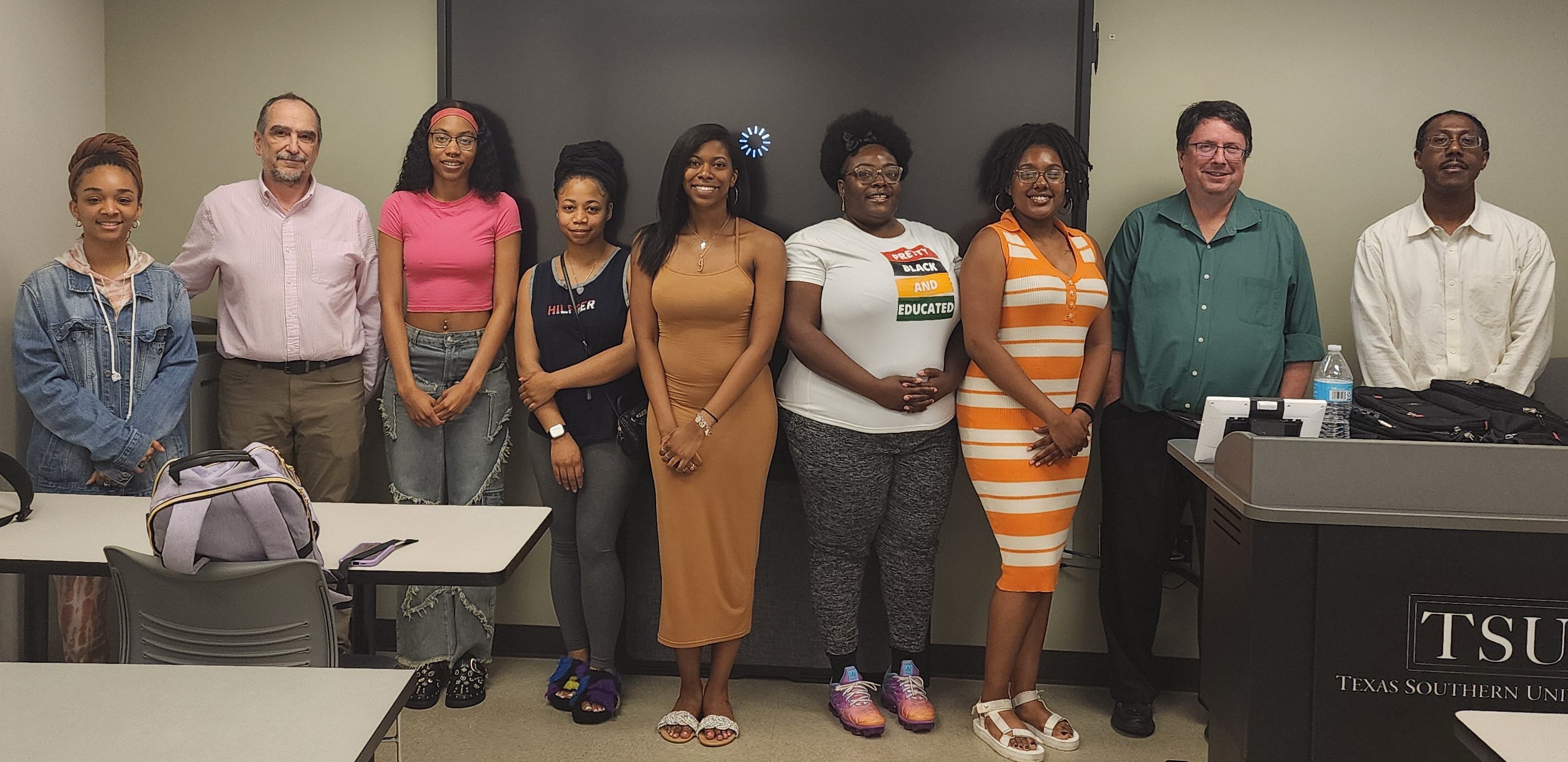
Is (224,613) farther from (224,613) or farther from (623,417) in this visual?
(623,417)

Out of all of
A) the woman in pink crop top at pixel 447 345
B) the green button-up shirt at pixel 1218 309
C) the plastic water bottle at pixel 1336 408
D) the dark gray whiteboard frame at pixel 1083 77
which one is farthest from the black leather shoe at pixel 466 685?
the plastic water bottle at pixel 1336 408

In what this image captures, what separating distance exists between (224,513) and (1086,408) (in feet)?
7.47

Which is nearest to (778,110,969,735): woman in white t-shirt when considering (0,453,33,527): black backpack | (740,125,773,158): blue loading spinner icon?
(740,125,773,158): blue loading spinner icon

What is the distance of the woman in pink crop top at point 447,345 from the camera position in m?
3.32

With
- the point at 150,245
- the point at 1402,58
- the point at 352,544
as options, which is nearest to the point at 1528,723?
the point at 352,544

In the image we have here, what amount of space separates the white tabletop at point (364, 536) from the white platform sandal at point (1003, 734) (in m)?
1.55

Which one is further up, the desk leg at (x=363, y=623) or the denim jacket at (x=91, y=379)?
the denim jacket at (x=91, y=379)

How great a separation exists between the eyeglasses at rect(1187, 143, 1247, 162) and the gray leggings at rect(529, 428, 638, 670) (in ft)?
6.62

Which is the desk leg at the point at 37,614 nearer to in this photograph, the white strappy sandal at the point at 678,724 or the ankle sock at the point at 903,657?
the white strappy sandal at the point at 678,724

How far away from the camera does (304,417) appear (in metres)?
3.34

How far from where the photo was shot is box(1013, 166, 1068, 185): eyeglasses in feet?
10.0

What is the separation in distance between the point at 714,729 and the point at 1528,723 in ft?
7.22

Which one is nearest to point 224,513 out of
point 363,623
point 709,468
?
point 363,623

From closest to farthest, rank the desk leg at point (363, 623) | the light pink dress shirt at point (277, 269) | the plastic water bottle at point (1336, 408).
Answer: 1. the plastic water bottle at point (1336, 408)
2. the desk leg at point (363, 623)
3. the light pink dress shirt at point (277, 269)
